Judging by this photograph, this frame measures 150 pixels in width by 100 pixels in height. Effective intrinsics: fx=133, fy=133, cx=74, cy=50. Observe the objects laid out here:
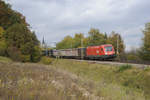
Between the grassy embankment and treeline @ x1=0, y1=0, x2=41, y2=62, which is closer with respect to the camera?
the grassy embankment

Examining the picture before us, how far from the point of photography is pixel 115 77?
17453 mm

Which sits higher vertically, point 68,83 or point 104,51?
point 104,51

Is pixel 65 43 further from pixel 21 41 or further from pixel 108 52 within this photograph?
pixel 108 52

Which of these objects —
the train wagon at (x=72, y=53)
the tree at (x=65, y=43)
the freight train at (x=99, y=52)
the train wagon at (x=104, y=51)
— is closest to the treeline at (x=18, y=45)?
the train wagon at (x=72, y=53)

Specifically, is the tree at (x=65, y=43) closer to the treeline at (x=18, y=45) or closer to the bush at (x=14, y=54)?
the treeline at (x=18, y=45)

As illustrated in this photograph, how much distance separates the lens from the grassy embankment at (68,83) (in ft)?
12.3

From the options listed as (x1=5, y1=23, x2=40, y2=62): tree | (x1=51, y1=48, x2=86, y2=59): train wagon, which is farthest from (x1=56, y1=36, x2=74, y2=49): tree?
(x1=5, y1=23, x2=40, y2=62): tree

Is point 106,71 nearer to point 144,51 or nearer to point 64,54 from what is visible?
point 144,51

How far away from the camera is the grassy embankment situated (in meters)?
3.76

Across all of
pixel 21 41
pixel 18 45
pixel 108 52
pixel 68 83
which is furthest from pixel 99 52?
pixel 68 83

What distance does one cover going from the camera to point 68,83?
573 centimetres

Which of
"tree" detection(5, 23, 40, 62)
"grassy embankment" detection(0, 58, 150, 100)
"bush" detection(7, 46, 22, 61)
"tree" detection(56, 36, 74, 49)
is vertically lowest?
"grassy embankment" detection(0, 58, 150, 100)

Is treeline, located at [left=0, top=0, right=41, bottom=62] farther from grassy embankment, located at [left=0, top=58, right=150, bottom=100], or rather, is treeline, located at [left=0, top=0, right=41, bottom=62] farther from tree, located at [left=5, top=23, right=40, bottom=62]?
grassy embankment, located at [left=0, top=58, right=150, bottom=100]

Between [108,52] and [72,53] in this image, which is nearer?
[108,52]
